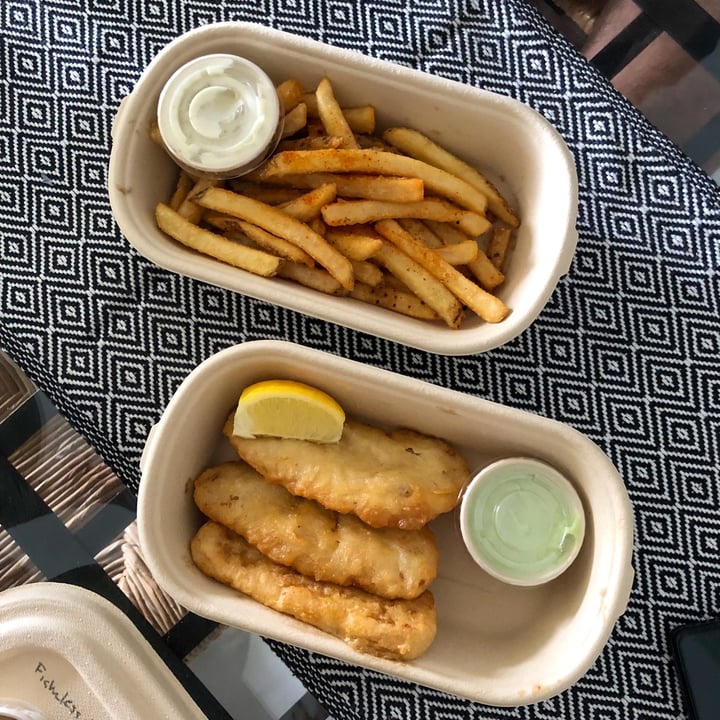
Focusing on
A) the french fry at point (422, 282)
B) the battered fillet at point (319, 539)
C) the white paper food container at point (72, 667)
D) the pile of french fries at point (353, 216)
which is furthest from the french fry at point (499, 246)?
the white paper food container at point (72, 667)

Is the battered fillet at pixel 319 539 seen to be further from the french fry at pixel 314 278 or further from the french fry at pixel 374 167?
the french fry at pixel 374 167

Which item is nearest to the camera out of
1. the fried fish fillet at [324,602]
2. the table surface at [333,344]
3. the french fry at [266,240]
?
the fried fish fillet at [324,602]

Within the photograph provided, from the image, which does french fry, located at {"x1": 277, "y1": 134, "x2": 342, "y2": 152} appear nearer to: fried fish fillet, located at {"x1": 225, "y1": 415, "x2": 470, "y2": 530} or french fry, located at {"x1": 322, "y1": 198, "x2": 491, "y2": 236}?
french fry, located at {"x1": 322, "y1": 198, "x2": 491, "y2": 236}

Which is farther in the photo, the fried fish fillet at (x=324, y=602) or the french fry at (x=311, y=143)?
the french fry at (x=311, y=143)

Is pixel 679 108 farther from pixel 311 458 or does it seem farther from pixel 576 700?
pixel 576 700

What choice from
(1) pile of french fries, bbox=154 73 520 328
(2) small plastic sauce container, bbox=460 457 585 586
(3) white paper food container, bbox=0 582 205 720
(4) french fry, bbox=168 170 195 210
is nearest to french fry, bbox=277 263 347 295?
(1) pile of french fries, bbox=154 73 520 328
